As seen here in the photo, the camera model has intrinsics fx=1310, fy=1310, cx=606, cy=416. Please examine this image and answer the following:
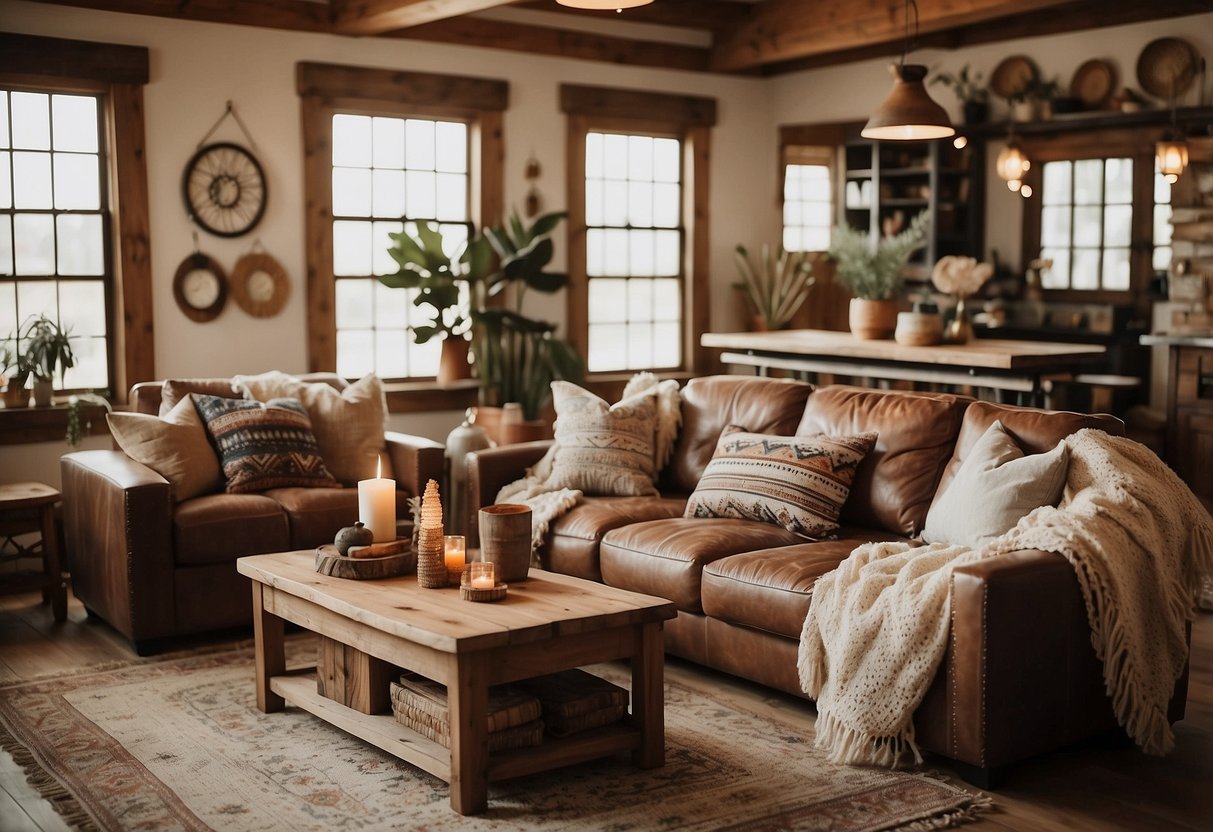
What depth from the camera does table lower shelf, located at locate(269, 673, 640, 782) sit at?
321 cm

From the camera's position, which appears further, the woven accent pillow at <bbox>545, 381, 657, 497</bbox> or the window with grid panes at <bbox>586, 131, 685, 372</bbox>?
the window with grid panes at <bbox>586, 131, 685, 372</bbox>

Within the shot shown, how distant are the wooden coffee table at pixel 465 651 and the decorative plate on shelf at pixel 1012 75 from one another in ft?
18.0

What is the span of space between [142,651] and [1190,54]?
608 cm

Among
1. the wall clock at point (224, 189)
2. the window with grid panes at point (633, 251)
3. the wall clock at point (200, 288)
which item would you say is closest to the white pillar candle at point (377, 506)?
the wall clock at point (200, 288)

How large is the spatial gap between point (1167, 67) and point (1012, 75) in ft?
3.10

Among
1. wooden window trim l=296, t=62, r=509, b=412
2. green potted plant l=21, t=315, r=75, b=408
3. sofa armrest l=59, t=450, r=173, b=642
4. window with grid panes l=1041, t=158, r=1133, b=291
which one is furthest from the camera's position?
window with grid panes l=1041, t=158, r=1133, b=291

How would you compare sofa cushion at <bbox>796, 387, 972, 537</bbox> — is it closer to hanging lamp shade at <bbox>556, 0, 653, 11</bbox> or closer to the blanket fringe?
hanging lamp shade at <bbox>556, 0, 653, 11</bbox>

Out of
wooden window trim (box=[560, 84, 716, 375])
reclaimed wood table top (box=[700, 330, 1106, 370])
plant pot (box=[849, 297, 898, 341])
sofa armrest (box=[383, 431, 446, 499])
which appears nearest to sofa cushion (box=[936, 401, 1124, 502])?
reclaimed wood table top (box=[700, 330, 1106, 370])

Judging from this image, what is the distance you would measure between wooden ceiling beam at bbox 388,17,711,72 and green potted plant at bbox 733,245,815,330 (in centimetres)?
124

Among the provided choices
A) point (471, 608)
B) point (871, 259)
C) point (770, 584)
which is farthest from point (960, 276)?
point (471, 608)

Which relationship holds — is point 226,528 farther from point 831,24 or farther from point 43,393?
point 831,24

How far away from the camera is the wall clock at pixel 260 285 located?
6398 mm

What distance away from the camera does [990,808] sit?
318 cm

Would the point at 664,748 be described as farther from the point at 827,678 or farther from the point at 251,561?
the point at 251,561
